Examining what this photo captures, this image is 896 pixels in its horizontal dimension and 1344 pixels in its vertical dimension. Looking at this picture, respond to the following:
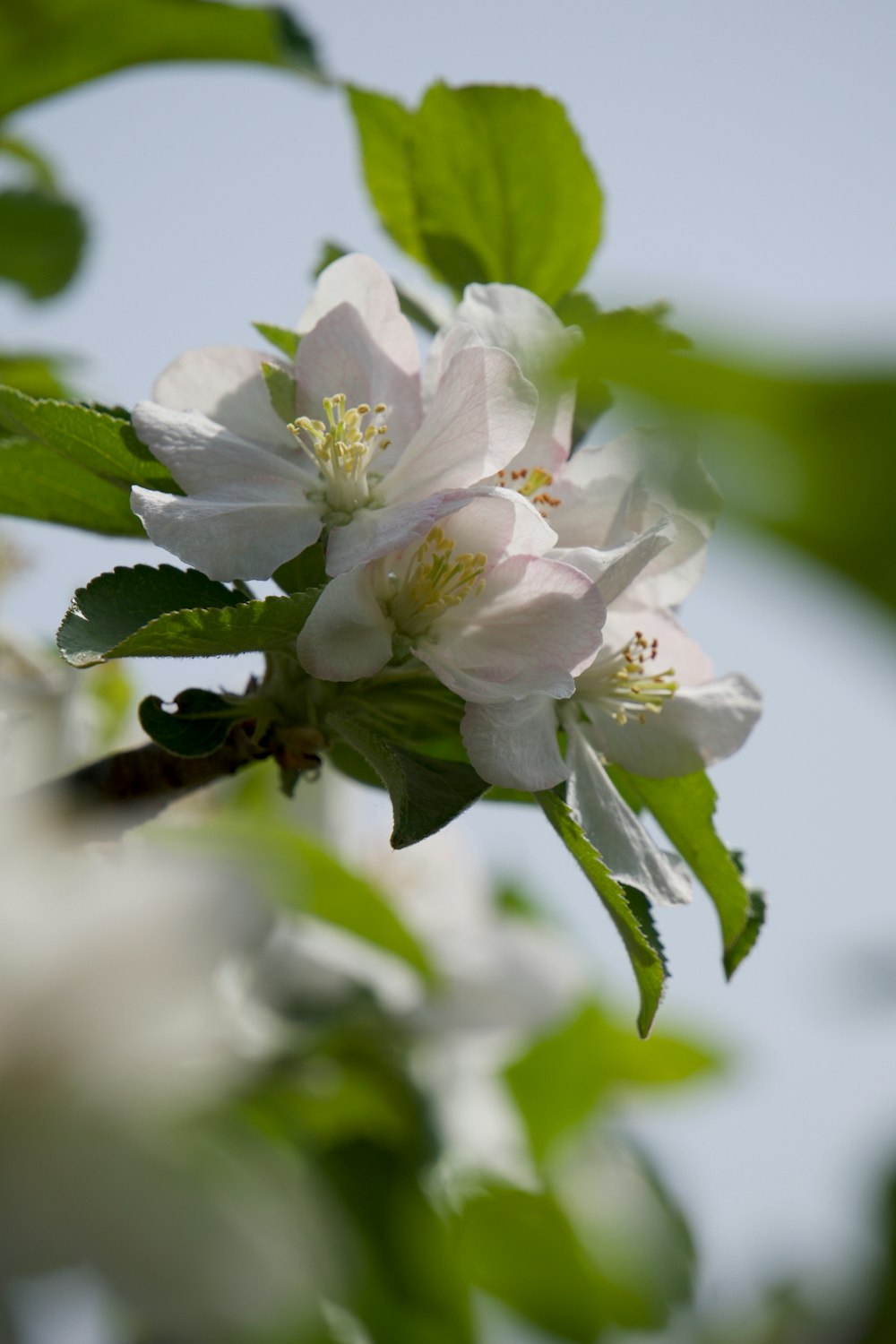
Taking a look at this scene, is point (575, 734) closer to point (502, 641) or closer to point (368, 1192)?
point (502, 641)

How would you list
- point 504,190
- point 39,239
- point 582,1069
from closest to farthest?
point 504,190, point 39,239, point 582,1069

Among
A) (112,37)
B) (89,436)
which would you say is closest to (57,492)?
(89,436)

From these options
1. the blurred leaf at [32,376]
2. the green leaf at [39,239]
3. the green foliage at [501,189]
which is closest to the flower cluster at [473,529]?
the green foliage at [501,189]

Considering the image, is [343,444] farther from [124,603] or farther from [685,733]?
[685,733]

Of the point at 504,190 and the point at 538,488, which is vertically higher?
the point at 504,190

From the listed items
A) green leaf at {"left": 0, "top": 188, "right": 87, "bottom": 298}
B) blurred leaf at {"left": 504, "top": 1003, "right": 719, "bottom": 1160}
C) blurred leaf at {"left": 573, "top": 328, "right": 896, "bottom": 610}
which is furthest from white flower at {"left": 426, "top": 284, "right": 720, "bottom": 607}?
blurred leaf at {"left": 504, "top": 1003, "right": 719, "bottom": 1160}

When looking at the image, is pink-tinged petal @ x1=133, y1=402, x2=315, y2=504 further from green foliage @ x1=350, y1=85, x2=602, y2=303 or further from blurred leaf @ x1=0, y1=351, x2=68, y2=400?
blurred leaf @ x1=0, y1=351, x2=68, y2=400

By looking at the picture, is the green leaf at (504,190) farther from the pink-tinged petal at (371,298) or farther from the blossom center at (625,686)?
the blossom center at (625,686)
